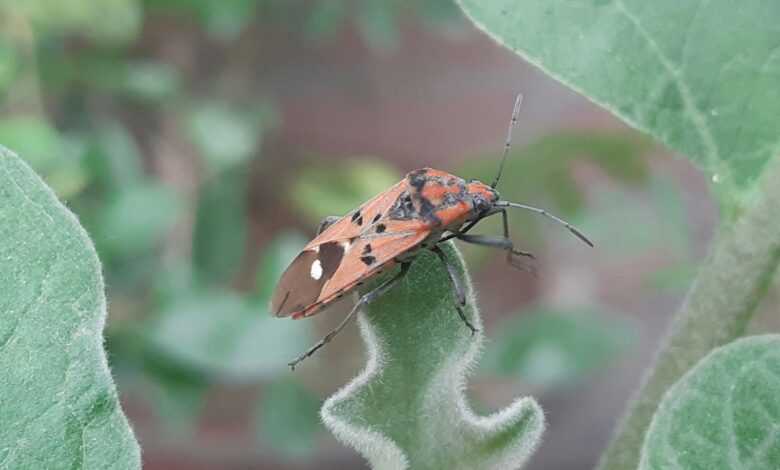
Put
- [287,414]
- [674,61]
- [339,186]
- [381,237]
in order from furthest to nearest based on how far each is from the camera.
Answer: [339,186] < [287,414] < [381,237] < [674,61]

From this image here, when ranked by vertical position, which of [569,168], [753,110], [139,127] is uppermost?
[753,110]

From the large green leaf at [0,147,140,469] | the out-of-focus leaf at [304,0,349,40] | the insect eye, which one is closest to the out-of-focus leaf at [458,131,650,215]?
the insect eye

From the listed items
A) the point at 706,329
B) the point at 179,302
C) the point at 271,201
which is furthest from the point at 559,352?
the point at 706,329

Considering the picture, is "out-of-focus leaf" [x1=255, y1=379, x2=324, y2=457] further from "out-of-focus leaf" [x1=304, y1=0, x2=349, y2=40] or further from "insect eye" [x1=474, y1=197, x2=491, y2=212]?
"insect eye" [x1=474, y1=197, x2=491, y2=212]

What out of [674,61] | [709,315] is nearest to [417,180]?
[674,61]

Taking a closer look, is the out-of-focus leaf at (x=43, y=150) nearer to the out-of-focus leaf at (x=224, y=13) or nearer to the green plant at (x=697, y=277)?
the out-of-focus leaf at (x=224, y=13)

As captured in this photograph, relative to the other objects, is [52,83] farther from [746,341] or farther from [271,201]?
[746,341]

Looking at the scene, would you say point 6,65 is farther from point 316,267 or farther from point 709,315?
point 709,315
